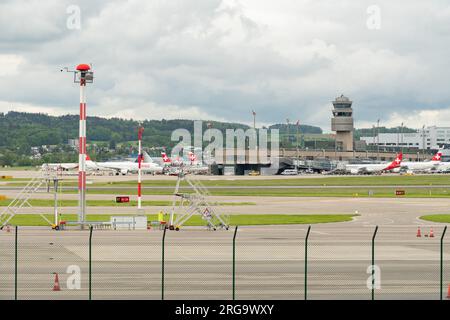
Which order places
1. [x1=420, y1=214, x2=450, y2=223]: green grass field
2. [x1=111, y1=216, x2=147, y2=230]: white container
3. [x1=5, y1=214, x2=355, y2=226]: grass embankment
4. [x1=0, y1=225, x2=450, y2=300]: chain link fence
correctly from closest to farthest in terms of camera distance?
1. [x1=0, y1=225, x2=450, y2=300]: chain link fence
2. [x1=111, y1=216, x2=147, y2=230]: white container
3. [x1=5, y1=214, x2=355, y2=226]: grass embankment
4. [x1=420, y1=214, x2=450, y2=223]: green grass field

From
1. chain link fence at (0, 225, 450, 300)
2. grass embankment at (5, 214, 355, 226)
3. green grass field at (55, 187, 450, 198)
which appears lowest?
chain link fence at (0, 225, 450, 300)

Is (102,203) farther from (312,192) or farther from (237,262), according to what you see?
(237,262)

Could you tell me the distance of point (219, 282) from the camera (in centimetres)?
3822

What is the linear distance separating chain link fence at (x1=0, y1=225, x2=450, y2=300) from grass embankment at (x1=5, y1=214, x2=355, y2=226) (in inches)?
339

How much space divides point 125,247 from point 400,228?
86.4 ft

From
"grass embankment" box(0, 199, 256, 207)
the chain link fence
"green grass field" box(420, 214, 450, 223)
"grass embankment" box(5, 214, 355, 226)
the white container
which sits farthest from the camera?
"grass embankment" box(0, 199, 256, 207)

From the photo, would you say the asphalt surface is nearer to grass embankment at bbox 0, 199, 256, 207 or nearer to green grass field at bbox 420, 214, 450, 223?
green grass field at bbox 420, 214, 450, 223

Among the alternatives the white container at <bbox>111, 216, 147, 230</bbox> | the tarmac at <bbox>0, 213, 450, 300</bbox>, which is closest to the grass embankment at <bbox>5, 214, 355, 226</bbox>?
the white container at <bbox>111, 216, 147, 230</bbox>

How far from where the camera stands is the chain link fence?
35.6 meters

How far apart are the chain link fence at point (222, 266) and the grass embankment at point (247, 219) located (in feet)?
28.2

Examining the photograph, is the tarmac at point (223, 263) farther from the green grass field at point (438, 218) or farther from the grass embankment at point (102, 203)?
the grass embankment at point (102, 203)

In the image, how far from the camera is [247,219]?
78.1 meters

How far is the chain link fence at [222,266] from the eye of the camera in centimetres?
3562
